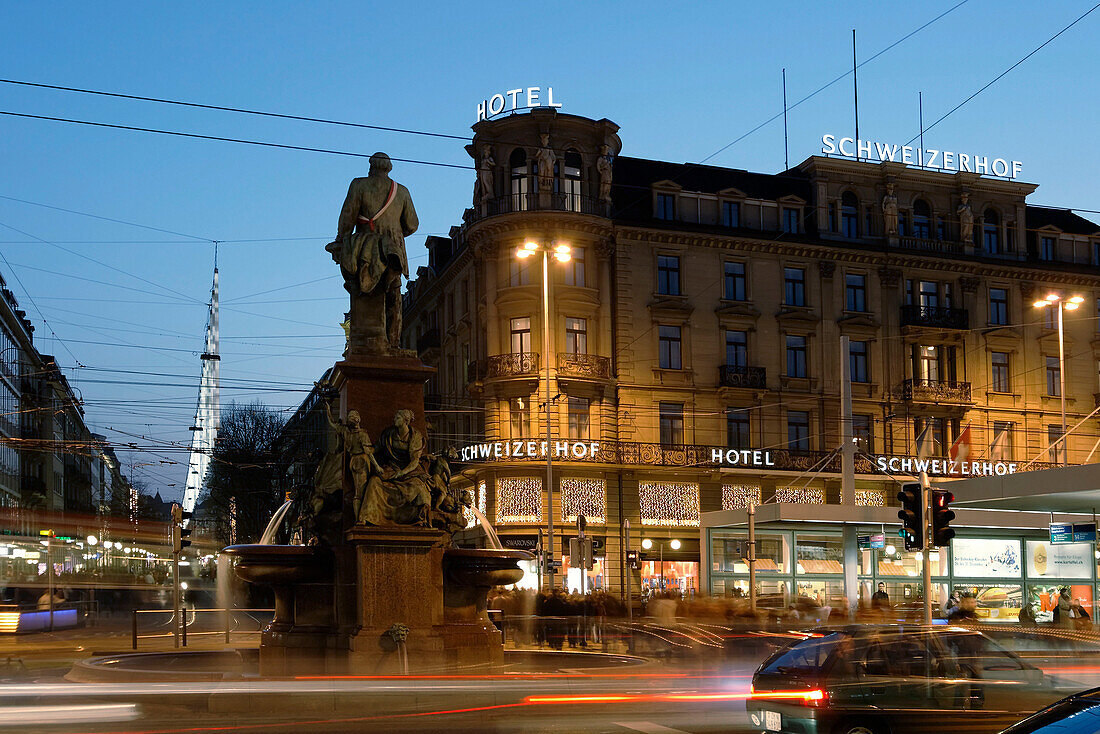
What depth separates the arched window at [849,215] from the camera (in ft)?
197

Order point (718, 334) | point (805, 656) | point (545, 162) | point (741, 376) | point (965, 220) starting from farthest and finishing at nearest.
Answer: point (965, 220) < point (718, 334) < point (741, 376) < point (545, 162) < point (805, 656)

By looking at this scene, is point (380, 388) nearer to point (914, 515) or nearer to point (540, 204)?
point (914, 515)

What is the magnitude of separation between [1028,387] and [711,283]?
56.7 ft

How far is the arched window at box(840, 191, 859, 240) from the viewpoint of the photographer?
60112 millimetres

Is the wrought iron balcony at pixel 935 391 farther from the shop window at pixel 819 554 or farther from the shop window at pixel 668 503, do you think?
the shop window at pixel 819 554

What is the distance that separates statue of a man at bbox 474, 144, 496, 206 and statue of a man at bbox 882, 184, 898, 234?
62.2 feet

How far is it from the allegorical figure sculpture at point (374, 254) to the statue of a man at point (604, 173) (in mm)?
36449

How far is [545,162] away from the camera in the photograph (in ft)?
176

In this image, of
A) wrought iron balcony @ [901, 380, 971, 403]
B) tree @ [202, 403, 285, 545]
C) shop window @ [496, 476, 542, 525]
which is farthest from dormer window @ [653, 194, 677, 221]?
tree @ [202, 403, 285, 545]

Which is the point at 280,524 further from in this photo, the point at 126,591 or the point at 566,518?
the point at 126,591

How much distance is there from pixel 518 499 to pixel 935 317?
22029 millimetres

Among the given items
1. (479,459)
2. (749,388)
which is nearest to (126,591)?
(479,459)

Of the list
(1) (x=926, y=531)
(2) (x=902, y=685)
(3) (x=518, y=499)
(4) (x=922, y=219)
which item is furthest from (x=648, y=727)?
(4) (x=922, y=219)

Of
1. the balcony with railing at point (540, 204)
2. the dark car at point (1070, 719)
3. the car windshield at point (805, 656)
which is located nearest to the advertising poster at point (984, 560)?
the balcony with railing at point (540, 204)
